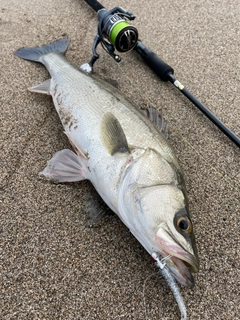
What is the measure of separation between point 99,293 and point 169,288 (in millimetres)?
451

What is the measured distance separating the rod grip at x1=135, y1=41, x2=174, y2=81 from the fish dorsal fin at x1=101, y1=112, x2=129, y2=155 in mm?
1052

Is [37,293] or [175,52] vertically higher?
[175,52]

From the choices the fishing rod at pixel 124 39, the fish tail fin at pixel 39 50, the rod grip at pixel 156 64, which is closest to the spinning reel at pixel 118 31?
the fishing rod at pixel 124 39

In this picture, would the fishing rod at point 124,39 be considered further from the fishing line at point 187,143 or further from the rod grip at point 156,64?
the fishing line at point 187,143

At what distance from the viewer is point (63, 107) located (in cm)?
261

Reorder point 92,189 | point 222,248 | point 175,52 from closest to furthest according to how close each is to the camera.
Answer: point 222,248, point 92,189, point 175,52

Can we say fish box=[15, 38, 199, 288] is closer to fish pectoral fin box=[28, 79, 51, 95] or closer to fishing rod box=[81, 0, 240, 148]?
fish pectoral fin box=[28, 79, 51, 95]

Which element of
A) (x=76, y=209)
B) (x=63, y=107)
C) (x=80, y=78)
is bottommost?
(x=76, y=209)

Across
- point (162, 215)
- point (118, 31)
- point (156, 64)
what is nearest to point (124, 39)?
point (118, 31)

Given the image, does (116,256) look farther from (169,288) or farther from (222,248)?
(222,248)

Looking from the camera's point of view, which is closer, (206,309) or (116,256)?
(206,309)

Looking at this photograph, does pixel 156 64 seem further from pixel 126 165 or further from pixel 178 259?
pixel 178 259

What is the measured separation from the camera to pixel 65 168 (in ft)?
7.64

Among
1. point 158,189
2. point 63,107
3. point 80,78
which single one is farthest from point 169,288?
point 80,78
